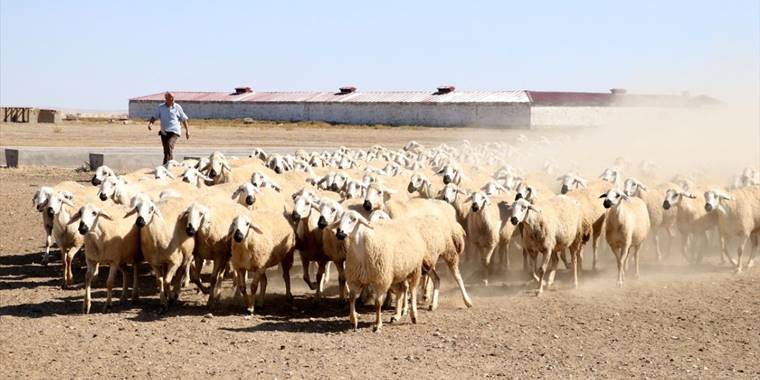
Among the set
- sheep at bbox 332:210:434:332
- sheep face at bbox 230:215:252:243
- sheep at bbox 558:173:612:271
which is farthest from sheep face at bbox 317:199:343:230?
sheep at bbox 558:173:612:271

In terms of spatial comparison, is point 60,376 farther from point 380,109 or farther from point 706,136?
point 380,109

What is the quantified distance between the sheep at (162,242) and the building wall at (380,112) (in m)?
55.9

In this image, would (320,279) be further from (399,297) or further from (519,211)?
(519,211)

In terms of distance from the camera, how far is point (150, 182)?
17.0 meters

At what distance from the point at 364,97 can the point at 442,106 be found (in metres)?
9.30

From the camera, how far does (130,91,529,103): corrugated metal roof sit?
72125mm

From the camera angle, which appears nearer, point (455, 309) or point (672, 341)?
point (672, 341)

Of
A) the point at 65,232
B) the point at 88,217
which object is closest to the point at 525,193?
the point at 88,217

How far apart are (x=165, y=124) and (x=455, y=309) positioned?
10.8m

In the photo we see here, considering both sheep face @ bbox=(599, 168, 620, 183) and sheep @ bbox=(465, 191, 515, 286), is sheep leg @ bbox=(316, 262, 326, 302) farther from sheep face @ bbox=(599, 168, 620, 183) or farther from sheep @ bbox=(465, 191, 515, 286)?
sheep face @ bbox=(599, 168, 620, 183)

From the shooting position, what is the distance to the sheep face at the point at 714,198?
16.5m

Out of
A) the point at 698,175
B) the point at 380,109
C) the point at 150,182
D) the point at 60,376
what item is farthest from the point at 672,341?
the point at 380,109

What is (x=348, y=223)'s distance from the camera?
11.8 meters

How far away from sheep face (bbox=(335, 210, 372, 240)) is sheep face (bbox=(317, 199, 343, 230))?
2.00ft
